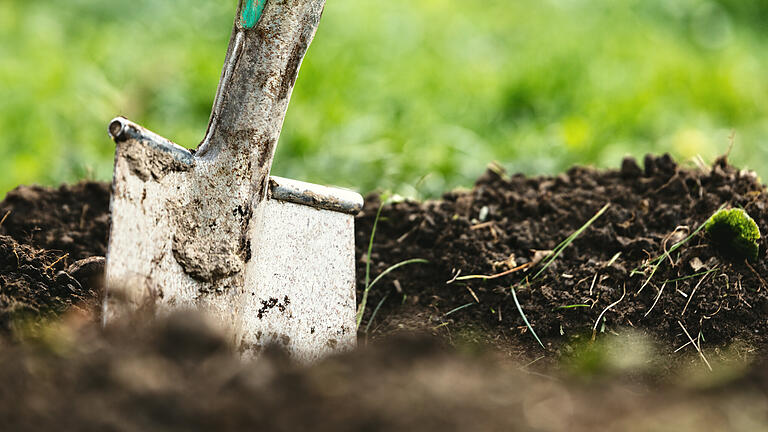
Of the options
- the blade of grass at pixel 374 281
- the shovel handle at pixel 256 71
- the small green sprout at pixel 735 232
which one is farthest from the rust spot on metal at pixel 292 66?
the small green sprout at pixel 735 232

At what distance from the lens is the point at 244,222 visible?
5.44 feet

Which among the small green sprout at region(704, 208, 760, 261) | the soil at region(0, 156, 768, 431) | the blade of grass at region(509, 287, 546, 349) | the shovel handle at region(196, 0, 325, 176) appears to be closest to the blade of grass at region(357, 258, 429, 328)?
the soil at region(0, 156, 768, 431)

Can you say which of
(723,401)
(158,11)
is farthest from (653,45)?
(723,401)

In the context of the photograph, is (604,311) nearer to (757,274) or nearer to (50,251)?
(757,274)

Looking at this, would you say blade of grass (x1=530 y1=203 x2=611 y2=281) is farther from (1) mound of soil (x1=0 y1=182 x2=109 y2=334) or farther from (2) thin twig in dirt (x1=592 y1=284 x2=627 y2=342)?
(1) mound of soil (x1=0 y1=182 x2=109 y2=334)

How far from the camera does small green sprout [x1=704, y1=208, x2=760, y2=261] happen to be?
1787 mm

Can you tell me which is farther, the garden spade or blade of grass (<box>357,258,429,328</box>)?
blade of grass (<box>357,258,429,328</box>)

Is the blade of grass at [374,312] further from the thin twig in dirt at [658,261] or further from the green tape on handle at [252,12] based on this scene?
the green tape on handle at [252,12]

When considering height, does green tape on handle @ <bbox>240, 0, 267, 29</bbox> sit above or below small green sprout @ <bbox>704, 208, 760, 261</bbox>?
above

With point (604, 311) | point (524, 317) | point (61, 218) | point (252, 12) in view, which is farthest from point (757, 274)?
point (61, 218)

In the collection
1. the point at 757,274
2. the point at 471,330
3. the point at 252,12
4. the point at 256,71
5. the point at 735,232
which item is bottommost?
the point at 471,330

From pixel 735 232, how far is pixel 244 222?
127 centimetres

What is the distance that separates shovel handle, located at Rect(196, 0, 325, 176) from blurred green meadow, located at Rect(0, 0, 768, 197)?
1119 millimetres

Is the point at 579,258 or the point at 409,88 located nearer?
the point at 579,258
